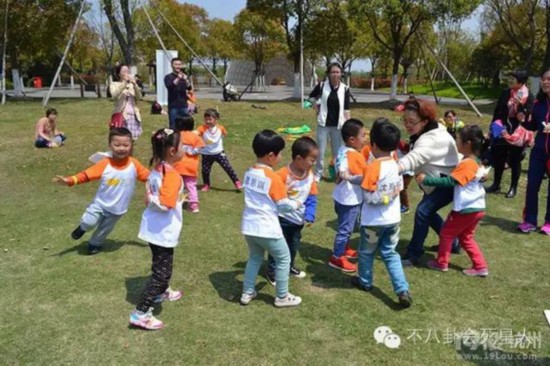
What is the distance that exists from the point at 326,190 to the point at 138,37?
122 feet

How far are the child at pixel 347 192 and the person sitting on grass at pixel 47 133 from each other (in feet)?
30.3

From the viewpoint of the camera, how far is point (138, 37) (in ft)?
135

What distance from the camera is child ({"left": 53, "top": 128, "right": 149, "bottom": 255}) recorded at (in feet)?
16.5

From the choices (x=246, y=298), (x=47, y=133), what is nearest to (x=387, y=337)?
(x=246, y=298)

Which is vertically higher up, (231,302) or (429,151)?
(429,151)

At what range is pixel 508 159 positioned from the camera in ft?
27.6

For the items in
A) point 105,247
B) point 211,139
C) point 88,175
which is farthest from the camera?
point 211,139

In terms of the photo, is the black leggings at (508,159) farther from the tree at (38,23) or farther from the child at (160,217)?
the tree at (38,23)

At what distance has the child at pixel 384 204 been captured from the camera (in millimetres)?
4059

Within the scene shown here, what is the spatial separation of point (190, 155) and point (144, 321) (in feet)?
11.5

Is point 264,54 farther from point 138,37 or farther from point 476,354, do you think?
point 476,354

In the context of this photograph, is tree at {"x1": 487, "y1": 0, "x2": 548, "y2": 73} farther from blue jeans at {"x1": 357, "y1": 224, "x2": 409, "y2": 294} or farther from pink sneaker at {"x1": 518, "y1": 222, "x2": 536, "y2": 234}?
blue jeans at {"x1": 357, "y1": 224, "x2": 409, "y2": 294}

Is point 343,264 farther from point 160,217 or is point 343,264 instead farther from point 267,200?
point 160,217

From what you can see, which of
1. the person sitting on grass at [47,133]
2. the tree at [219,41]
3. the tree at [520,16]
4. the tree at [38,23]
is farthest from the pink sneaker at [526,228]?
the tree at [219,41]
